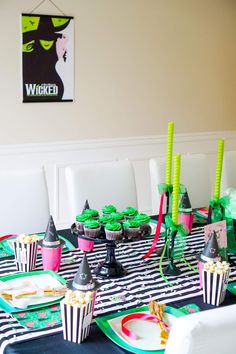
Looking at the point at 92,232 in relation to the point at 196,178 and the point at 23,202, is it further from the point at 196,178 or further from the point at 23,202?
the point at 196,178

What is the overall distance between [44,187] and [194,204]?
2.94 feet

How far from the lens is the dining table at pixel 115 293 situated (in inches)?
54.2

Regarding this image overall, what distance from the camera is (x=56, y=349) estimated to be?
1.35 metres

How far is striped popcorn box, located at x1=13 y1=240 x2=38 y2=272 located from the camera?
1831mm

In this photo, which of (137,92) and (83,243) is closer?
(83,243)

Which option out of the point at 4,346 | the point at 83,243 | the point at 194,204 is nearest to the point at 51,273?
the point at 83,243

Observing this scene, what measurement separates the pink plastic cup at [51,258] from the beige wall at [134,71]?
6.06ft

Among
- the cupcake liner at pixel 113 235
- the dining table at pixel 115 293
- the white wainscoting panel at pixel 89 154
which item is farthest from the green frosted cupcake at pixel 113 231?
the white wainscoting panel at pixel 89 154

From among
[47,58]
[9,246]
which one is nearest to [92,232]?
[9,246]

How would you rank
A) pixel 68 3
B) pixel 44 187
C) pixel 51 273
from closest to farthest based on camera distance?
1. pixel 51 273
2. pixel 44 187
3. pixel 68 3

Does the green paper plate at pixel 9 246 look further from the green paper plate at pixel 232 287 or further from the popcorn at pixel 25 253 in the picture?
the green paper plate at pixel 232 287

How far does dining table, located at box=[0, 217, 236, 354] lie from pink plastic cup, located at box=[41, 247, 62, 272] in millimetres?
36

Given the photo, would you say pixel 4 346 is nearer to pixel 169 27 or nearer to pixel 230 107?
pixel 169 27

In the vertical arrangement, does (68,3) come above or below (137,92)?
above
